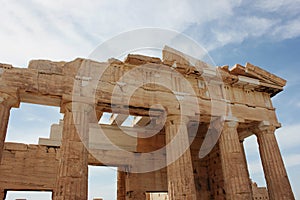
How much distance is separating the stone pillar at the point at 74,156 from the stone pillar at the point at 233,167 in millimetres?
5169

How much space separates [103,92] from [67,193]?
11.3 feet

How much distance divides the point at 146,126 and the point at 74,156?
5.53 meters

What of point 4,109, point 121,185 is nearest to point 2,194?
point 4,109

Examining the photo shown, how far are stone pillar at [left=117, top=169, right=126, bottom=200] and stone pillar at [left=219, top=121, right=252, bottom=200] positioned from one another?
15.2 feet

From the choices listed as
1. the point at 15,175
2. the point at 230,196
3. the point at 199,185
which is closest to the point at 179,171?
the point at 230,196

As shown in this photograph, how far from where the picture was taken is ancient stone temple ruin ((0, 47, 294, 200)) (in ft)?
28.2

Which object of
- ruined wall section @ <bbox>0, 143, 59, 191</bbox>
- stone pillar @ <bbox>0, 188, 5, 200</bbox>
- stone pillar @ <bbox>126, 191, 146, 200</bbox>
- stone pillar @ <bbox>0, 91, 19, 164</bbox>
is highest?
stone pillar @ <bbox>0, 91, 19, 164</bbox>

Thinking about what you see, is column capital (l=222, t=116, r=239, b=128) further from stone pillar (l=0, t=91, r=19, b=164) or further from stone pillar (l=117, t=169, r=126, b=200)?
stone pillar (l=0, t=91, r=19, b=164)

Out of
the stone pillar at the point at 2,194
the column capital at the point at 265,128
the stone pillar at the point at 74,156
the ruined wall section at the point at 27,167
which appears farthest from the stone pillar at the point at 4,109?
the column capital at the point at 265,128

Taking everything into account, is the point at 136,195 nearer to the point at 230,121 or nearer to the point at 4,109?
the point at 230,121

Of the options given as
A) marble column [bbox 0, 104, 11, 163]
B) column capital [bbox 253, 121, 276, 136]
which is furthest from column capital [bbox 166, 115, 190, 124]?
marble column [bbox 0, 104, 11, 163]

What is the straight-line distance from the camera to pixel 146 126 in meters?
13.2

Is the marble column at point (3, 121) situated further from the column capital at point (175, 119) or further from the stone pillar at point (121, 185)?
the stone pillar at point (121, 185)

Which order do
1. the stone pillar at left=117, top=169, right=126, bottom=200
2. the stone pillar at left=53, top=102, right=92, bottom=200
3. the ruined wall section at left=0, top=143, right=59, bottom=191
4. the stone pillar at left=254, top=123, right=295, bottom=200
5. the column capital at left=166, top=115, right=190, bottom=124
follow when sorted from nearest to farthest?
the stone pillar at left=53, top=102, right=92, bottom=200 → the column capital at left=166, top=115, right=190, bottom=124 → the stone pillar at left=254, top=123, right=295, bottom=200 → the ruined wall section at left=0, top=143, right=59, bottom=191 → the stone pillar at left=117, top=169, right=126, bottom=200
